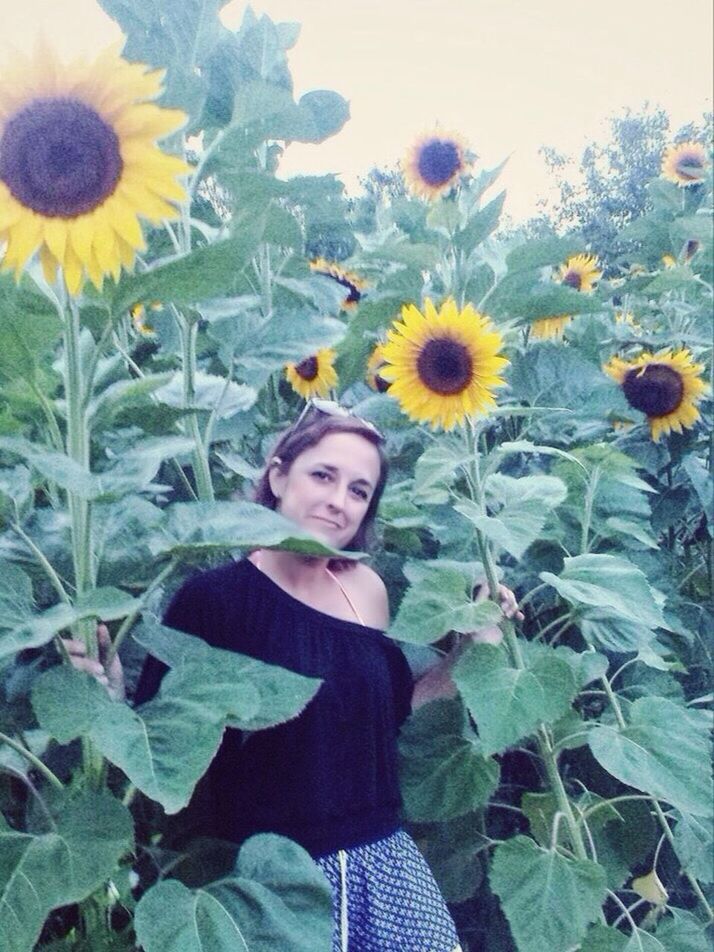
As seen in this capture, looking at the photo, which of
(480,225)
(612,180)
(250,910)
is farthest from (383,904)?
(612,180)

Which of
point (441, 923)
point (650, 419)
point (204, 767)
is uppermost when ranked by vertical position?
point (650, 419)

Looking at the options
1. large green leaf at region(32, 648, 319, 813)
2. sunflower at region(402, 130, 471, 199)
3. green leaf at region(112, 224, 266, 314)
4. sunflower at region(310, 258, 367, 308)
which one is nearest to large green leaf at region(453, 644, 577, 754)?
large green leaf at region(32, 648, 319, 813)

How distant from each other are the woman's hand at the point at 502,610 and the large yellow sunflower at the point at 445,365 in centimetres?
29

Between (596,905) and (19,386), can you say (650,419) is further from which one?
(19,386)

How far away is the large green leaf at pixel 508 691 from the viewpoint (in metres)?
1.49

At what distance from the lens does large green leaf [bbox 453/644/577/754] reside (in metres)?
1.49

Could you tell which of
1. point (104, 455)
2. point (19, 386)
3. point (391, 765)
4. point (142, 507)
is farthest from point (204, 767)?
point (104, 455)

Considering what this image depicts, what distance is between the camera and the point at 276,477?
5.99 ft

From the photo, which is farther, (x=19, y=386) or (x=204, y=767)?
(x=19, y=386)

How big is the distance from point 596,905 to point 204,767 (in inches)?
31.0

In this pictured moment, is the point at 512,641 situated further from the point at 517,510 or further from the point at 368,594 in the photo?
the point at 368,594

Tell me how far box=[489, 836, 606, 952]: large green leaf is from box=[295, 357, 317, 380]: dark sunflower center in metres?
1.12

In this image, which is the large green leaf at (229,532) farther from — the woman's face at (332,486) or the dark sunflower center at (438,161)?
the dark sunflower center at (438,161)

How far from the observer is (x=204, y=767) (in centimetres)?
115
